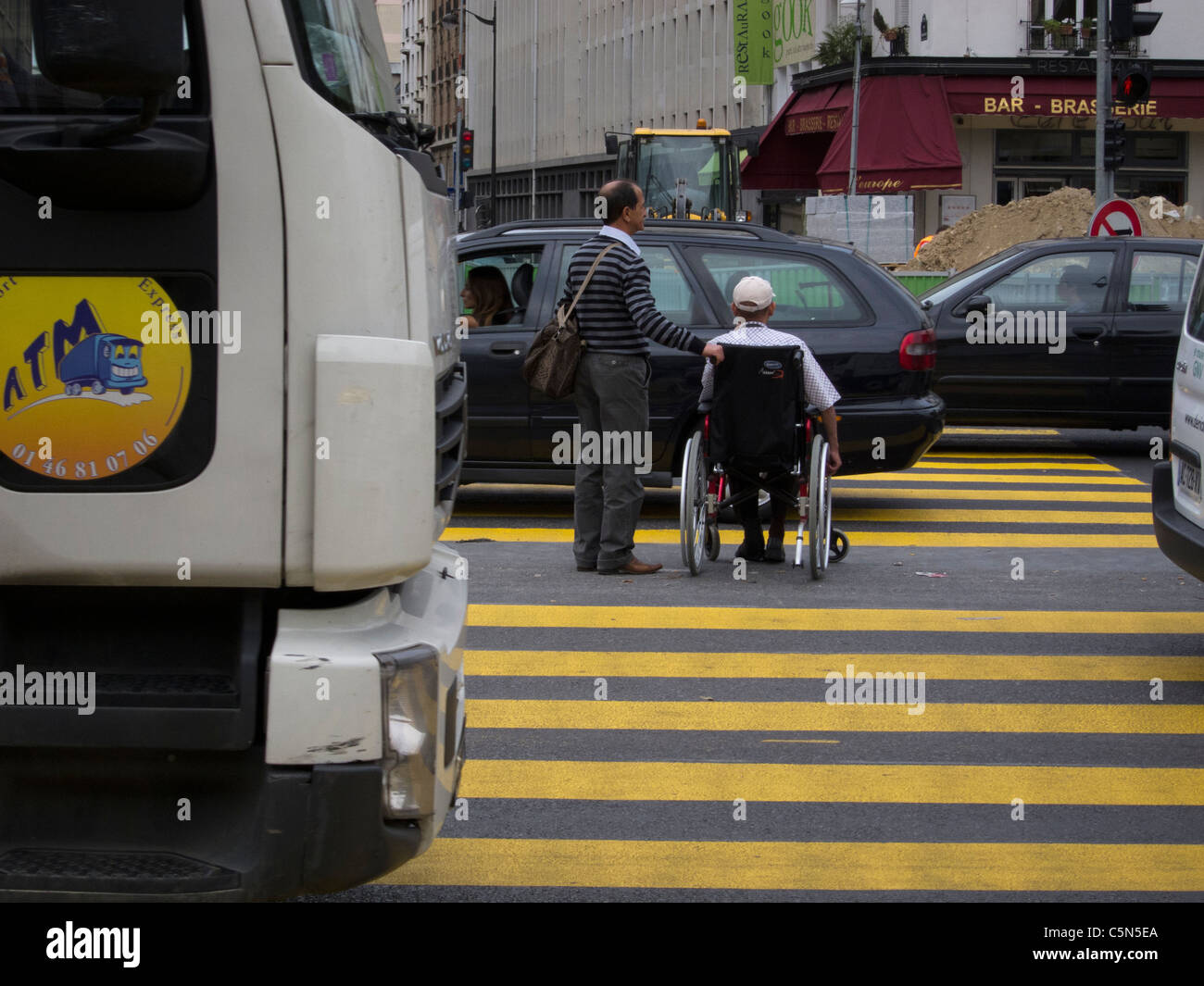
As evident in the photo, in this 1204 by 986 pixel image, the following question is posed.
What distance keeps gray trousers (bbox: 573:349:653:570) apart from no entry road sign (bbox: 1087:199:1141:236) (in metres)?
11.9

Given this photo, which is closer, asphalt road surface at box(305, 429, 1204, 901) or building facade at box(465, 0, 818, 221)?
asphalt road surface at box(305, 429, 1204, 901)

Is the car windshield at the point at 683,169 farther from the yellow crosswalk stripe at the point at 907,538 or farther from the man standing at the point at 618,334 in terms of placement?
the man standing at the point at 618,334

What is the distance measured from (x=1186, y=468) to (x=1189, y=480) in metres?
0.07

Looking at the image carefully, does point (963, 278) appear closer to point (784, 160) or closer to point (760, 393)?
point (760, 393)

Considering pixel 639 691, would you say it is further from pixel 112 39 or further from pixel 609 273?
pixel 112 39

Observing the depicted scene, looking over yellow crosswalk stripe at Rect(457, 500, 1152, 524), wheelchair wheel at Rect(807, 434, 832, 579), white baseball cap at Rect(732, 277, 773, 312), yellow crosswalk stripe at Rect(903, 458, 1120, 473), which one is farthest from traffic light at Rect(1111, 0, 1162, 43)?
wheelchair wheel at Rect(807, 434, 832, 579)

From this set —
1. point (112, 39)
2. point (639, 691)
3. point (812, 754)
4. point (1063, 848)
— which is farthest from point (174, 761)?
point (639, 691)

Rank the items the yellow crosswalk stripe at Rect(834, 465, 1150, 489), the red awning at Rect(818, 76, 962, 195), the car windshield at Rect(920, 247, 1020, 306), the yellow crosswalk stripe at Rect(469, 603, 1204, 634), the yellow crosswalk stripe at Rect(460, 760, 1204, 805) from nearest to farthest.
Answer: the yellow crosswalk stripe at Rect(460, 760, 1204, 805) < the yellow crosswalk stripe at Rect(469, 603, 1204, 634) < the yellow crosswalk stripe at Rect(834, 465, 1150, 489) < the car windshield at Rect(920, 247, 1020, 306) < the red awning at Rect(818, 76, 962, 195)

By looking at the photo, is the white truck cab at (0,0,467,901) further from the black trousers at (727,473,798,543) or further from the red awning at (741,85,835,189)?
the red awning at (741,85,835,189)

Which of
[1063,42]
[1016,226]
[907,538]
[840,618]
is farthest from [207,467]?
[1063,42]

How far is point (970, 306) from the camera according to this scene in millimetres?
14898

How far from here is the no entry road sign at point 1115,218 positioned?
64.8 feet

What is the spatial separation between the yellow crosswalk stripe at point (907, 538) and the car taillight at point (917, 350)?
3.46 ft

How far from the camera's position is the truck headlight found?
3336 mm
